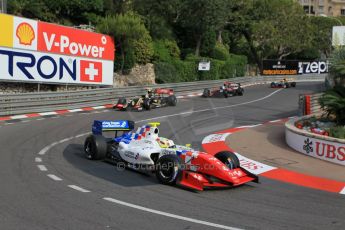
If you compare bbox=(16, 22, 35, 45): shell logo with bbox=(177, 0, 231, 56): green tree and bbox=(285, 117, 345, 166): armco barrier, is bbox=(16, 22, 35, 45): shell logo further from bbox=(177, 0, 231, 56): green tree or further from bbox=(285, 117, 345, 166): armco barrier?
bbox=(177, 0, 231, 56): green tree

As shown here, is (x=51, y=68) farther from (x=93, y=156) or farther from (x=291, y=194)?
(x=291, y=194)

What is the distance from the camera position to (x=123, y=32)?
34.6 metres

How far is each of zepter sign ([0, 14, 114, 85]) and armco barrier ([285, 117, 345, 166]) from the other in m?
15.3

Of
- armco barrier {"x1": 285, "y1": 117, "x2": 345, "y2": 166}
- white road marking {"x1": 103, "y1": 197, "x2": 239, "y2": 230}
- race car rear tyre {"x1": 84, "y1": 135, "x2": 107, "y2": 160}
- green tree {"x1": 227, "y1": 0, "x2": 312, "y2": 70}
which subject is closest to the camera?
white road marking {"x1": 103, "y1": 197, "x2": 239, "y2": 230}

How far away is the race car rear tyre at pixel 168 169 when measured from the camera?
9.67 metres

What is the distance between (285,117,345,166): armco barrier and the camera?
13.0 m

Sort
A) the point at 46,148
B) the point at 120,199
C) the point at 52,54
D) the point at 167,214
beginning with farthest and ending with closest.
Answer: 1. the point at 52,54
2. the point at 46,148
3. the point at 120,199
4. the point at 167,214

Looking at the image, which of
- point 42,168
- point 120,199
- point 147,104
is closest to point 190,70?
point 147,104

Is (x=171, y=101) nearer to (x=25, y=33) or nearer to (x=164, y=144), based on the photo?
(x=25, y=33)

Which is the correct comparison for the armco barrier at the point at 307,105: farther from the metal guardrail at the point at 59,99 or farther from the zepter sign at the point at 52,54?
the zepter sign at the point at 52,54

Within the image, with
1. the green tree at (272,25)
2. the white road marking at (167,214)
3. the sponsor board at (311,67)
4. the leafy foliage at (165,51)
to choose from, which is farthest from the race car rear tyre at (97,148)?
the green tree at (272,25)

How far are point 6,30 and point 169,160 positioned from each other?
1725cm

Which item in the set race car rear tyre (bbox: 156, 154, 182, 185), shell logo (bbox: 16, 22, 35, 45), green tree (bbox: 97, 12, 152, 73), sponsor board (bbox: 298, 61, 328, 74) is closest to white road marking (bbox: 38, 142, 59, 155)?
race car rear tyre (bbox: 156, 154, 182, 185)

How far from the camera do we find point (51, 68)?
27172 millimetres
